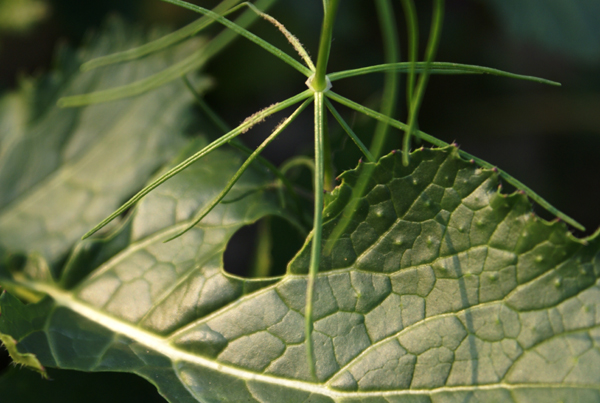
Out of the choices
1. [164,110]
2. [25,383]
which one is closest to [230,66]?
[164,110]

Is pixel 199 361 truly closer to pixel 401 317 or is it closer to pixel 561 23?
pixel 401 317

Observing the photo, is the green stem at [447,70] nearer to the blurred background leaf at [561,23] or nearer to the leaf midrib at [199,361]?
the leaf midrib at [199,361]

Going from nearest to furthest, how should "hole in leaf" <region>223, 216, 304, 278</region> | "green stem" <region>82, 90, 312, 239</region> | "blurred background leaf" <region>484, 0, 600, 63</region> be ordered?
"green stem" <region>82, 90, 312, 239</region>, "hole in leaf" <region>223, 216, 304, 278</region>, "blurred background leaf" <region>484, 0, 600, 63</region>

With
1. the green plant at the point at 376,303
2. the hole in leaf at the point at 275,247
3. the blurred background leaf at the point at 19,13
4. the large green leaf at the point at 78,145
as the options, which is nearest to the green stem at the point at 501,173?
the green plant at the point at 376,303

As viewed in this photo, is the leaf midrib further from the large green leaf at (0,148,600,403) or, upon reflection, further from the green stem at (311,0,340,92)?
the green stem at (311,0,340,92)

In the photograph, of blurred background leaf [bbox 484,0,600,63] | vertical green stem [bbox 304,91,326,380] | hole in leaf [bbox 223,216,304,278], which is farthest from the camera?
blurred background leaf [bbox 484,0,600,63]

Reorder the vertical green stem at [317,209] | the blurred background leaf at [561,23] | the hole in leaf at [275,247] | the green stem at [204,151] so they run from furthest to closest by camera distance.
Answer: the blurred background leaf at [561,23] < the hole in leaf at [275,247] < the green stem at [204,151] < the vertical green stem at [317,209]

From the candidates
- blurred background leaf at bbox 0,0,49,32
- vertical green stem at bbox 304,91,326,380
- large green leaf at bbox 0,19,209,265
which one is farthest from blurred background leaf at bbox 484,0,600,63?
blurred background leaf at bbox 0,0,49,32

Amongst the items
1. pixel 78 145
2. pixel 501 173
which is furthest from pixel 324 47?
pixel 78 145
